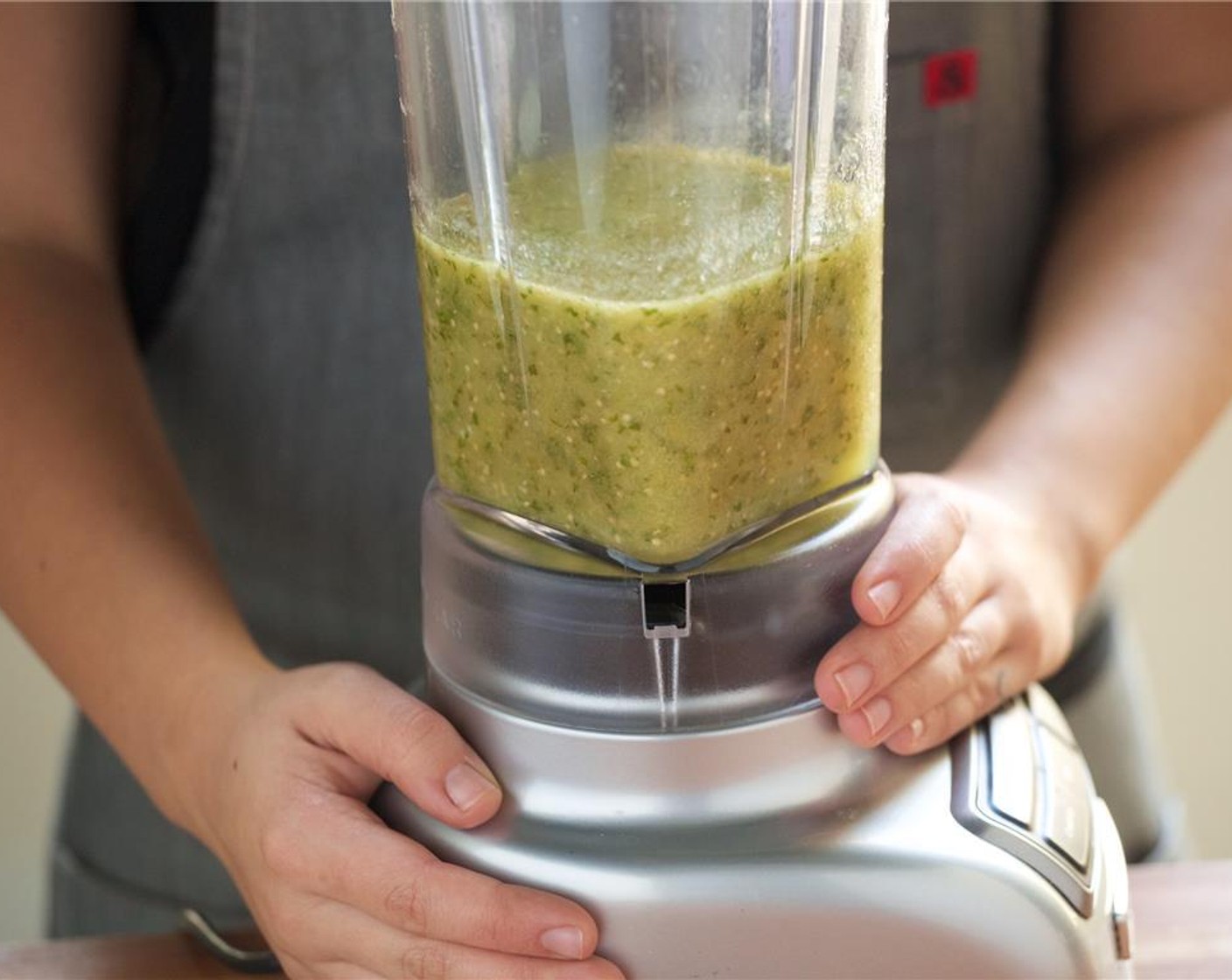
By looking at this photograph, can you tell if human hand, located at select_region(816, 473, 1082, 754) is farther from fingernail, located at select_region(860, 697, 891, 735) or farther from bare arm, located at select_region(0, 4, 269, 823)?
bare arm, located at select_region(0, 4, 269, 823)

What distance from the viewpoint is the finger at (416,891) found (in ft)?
1.57

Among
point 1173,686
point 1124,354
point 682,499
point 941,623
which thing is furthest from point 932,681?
point 1173,686

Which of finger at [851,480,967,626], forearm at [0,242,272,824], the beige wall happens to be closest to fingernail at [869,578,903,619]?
finger at [851,480,967,626]

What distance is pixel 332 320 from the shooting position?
765 mm

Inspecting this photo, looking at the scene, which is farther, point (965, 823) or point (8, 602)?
point (8, 602)

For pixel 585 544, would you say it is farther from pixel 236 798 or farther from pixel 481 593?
pixel 236 798

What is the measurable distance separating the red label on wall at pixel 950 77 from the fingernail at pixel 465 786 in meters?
0.43

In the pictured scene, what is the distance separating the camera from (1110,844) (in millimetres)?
554

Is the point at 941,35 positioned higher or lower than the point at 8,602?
higher

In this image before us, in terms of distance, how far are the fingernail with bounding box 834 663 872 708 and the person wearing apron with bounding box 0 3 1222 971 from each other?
13.3 inches

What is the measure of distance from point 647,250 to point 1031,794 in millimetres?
224

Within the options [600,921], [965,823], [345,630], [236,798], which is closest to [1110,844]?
[965,823]

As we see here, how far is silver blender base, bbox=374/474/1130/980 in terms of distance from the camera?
1.57ft

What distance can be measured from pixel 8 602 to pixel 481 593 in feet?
0.86
